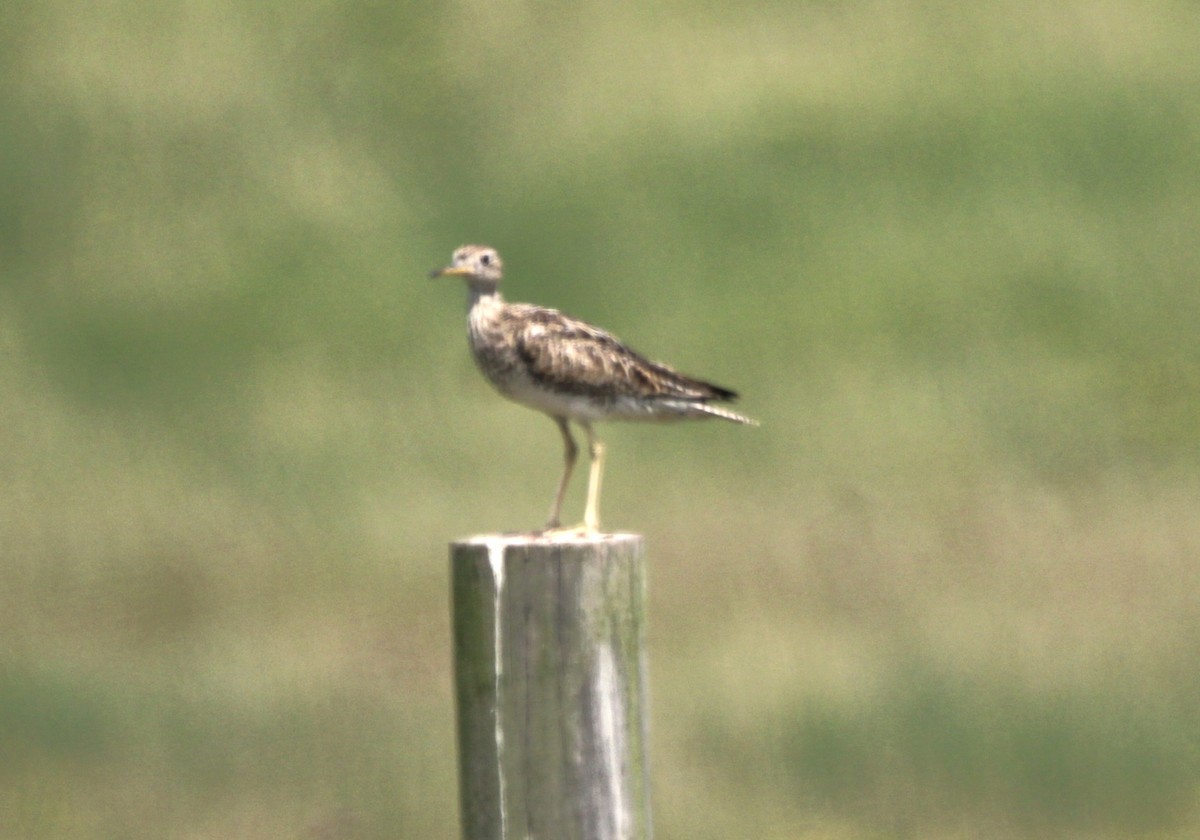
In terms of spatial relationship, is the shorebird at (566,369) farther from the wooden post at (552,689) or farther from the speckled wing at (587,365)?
the wooden post at (552,689)

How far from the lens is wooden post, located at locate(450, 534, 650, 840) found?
5617 mm

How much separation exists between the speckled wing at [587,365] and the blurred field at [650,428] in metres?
2.95

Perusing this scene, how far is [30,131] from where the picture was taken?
20.0 meters

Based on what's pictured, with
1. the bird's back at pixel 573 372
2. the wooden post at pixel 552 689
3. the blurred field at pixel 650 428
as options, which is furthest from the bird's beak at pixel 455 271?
the blurred field at pixel 650 428

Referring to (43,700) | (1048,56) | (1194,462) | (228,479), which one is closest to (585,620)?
(43,700)

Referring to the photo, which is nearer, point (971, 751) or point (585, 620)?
point (585, 620)

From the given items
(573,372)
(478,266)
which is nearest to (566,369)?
(573,372)

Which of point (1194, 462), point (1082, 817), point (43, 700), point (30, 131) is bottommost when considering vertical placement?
point (1082, 817)

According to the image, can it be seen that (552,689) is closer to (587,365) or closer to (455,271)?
(587,365)

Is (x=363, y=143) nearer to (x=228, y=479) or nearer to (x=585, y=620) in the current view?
(x=228, y=479)

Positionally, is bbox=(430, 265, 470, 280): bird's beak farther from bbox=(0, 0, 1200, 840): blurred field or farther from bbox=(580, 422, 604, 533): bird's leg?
bbox=(0, 0, 1200, 840): blurred field

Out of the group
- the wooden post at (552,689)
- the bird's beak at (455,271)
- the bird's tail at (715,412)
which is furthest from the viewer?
the bird's beak at (455,271)

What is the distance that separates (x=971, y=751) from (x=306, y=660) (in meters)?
4.26

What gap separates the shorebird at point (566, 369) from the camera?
8.66 m
